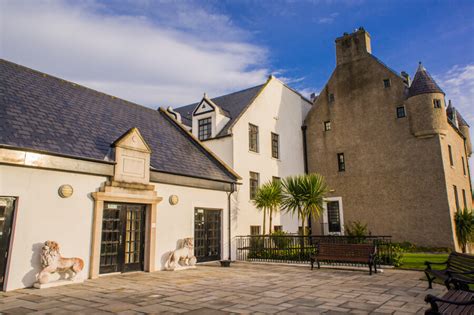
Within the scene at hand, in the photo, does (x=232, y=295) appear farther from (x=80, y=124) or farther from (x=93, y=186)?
(x=80, y=124)

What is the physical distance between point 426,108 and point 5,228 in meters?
22.1

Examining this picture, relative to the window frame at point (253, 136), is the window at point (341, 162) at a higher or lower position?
lower

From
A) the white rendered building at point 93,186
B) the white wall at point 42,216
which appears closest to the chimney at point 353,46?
the white rendered building at point 93,186

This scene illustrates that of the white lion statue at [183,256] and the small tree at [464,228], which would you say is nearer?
the white lion statue at [183,256]

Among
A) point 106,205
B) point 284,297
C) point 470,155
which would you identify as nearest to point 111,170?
point 106,205

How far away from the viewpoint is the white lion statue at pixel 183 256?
12.4 metres

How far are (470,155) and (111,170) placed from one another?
1254 inches

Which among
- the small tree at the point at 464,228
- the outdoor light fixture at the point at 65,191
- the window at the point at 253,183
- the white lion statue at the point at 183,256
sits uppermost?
the window at the point at 253,183

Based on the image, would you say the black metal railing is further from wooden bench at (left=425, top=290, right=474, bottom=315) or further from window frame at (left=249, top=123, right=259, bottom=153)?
wooden bench at (left=425, top=290, right=474, bottom=315)

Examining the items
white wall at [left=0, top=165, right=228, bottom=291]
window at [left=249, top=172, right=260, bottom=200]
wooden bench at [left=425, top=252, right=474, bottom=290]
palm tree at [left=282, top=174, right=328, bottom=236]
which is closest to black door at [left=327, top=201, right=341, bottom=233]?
window at [left=249, top=172, right=260, bottom=200]

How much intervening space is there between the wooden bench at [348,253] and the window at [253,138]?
9016mm

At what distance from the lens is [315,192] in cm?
1598

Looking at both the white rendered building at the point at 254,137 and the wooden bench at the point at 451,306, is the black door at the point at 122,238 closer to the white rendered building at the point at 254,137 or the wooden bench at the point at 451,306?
the white rendered building at the point at 254,137

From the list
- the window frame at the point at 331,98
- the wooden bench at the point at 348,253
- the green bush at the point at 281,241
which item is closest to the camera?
the wooden bench at the point at 348,253
